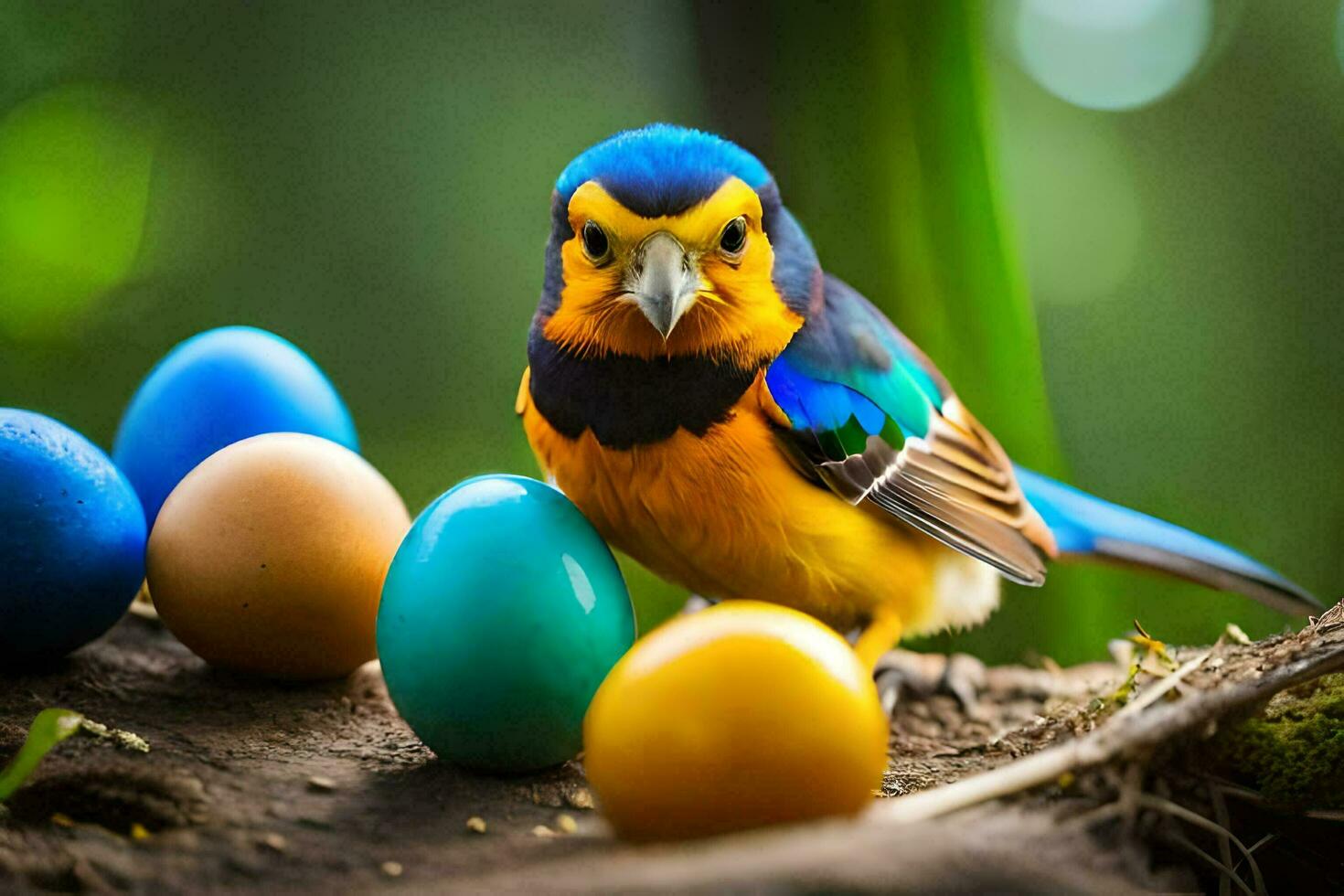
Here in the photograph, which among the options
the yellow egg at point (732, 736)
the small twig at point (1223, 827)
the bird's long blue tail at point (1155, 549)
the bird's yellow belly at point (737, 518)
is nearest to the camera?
the yellow egg at point (732, 736)

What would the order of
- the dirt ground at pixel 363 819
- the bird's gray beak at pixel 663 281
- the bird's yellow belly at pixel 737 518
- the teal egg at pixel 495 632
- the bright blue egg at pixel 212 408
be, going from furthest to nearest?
1. the bright blue egg at pixel 212 408
2. the bird's yellow belly at pixel 737 518
3. the bird's gray beak at pixel 663 281
4. the teal egg at pixel 495 632
5. the dirt ground at pixel 363 819

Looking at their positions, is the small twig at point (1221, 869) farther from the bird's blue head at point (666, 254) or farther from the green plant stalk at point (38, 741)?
the green plant stalk at point (38, 741)

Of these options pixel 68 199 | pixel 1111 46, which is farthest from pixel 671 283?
pixel 68 199

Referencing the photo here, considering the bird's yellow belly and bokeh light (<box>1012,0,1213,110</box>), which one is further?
bokeh light (<box>1012,0,1213,110</box>)

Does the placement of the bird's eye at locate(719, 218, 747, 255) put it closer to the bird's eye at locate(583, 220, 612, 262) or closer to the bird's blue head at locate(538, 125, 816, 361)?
the bird's blue head at locate(538, 125, 816, 361)

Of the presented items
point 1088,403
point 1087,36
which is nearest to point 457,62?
point 1087,36

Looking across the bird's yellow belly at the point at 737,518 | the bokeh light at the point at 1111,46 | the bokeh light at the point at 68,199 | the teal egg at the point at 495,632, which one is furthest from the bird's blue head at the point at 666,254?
the bokeh light at the point at 68,199

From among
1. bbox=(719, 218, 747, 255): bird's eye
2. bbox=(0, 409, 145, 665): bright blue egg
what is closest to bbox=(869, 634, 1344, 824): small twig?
bbox=(719, 218, 747, 255): bird's eye
